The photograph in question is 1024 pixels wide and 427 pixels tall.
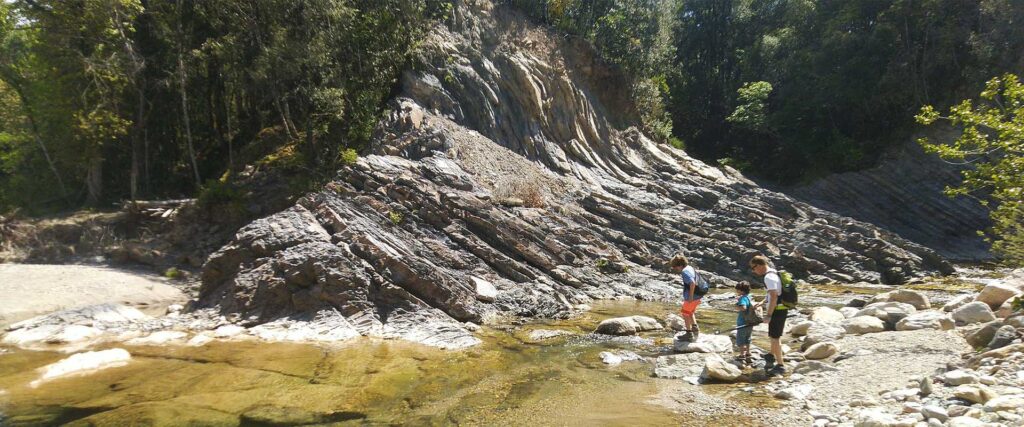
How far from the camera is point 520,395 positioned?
8.44 metres

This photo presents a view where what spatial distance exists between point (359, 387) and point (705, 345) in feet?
21.4

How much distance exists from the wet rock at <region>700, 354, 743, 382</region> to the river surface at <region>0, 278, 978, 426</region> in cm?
25

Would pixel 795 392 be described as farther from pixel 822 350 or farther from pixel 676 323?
pixel 676 323

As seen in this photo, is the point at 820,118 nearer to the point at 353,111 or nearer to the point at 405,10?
the point at 405,10

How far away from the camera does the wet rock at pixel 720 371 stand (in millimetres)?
8570

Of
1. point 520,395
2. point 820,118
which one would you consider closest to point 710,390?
point 520,395

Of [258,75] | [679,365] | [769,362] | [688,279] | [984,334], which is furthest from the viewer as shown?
[258,75]

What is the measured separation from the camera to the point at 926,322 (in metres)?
10.5

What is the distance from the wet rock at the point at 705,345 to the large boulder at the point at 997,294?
5360 mm

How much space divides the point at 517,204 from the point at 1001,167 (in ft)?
47.0

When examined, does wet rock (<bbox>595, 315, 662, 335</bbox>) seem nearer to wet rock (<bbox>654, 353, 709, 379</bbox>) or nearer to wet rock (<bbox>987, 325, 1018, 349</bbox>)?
wet rock (<bbox>654, 353, 709, 379</bbox>)

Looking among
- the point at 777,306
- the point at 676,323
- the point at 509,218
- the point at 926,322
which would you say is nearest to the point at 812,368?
the point at 777,306

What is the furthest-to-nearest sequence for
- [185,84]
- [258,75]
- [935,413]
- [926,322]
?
[185,84]
[258,75]
[926,322]
[935,413]

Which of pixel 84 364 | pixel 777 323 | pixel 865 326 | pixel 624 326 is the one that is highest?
pixel 865 326
